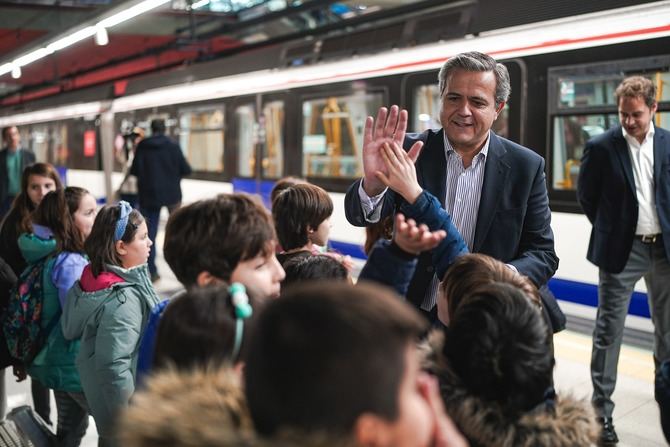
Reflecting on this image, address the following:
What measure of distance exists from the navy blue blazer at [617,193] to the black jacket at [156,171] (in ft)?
17.6

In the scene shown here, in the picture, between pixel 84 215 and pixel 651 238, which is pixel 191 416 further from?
pixel 651 238

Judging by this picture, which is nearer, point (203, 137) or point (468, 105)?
point (468, 105)

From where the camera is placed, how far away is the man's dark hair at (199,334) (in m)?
1.39

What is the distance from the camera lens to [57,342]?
317 cm

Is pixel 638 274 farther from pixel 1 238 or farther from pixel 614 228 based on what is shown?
pixel 1 238

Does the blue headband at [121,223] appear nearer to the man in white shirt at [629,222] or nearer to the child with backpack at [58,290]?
the child with backpack at [58,290]

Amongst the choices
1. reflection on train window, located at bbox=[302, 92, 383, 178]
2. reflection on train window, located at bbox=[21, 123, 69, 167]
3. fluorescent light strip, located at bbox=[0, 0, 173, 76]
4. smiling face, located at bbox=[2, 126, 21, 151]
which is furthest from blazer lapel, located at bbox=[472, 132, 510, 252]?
reflection on train window, located at bbox=[21, 123, 69, 167]

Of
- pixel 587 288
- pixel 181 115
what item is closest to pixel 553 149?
pixel 587 288

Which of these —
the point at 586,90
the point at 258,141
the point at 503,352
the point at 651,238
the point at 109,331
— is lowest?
the point at 109,331

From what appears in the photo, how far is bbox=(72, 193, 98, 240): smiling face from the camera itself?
135 inches

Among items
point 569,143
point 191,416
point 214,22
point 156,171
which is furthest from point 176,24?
point 191,416

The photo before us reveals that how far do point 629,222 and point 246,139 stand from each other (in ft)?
20.8

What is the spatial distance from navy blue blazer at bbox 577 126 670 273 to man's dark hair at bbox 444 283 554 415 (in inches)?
104

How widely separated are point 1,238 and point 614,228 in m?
3.36
